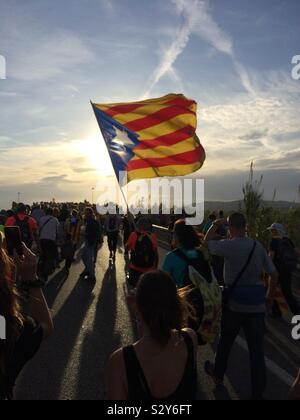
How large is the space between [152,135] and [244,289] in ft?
15.9

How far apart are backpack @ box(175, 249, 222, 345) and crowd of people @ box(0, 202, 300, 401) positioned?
0.01 metres

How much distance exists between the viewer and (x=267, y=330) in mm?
8289

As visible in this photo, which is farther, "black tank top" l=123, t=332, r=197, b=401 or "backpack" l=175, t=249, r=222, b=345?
"backpack" l=175, t=249, r=222, b=345

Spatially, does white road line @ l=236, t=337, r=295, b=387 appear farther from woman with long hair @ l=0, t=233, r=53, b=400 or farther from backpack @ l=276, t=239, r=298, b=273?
woman with long hair @ l=0, t=233, r=53, b=400

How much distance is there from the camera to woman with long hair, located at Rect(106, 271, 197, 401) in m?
2.41

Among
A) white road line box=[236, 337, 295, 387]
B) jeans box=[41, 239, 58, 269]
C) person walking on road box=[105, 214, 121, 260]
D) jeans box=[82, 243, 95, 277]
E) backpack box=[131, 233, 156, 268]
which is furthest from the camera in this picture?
person walking on road box=[105, 214, 121, 260]

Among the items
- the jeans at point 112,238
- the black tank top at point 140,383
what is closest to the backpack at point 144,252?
the black tank top at point 140,383

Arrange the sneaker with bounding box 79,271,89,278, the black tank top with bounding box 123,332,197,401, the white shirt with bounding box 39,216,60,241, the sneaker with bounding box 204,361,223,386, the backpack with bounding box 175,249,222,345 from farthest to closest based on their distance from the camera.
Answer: the sneaker with bounding box 79,271,89,278
the white shirt with bounding box 39,216,60,241
the sneaker with bounding box 204,361,223,386
the backpack with bounding box 175,249,222,345
the black tank top with bounding box 123,332,197,401

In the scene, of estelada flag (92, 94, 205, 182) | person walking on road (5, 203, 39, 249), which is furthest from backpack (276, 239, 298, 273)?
person walking on road (5, 203, 39, 249)

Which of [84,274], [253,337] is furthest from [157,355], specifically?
[84,274]

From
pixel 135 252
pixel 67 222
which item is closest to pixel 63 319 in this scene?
pixel 135 252

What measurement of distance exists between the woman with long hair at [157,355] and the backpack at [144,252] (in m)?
5.10

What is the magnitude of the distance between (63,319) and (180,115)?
170 inches

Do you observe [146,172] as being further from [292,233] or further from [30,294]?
[292,233]
